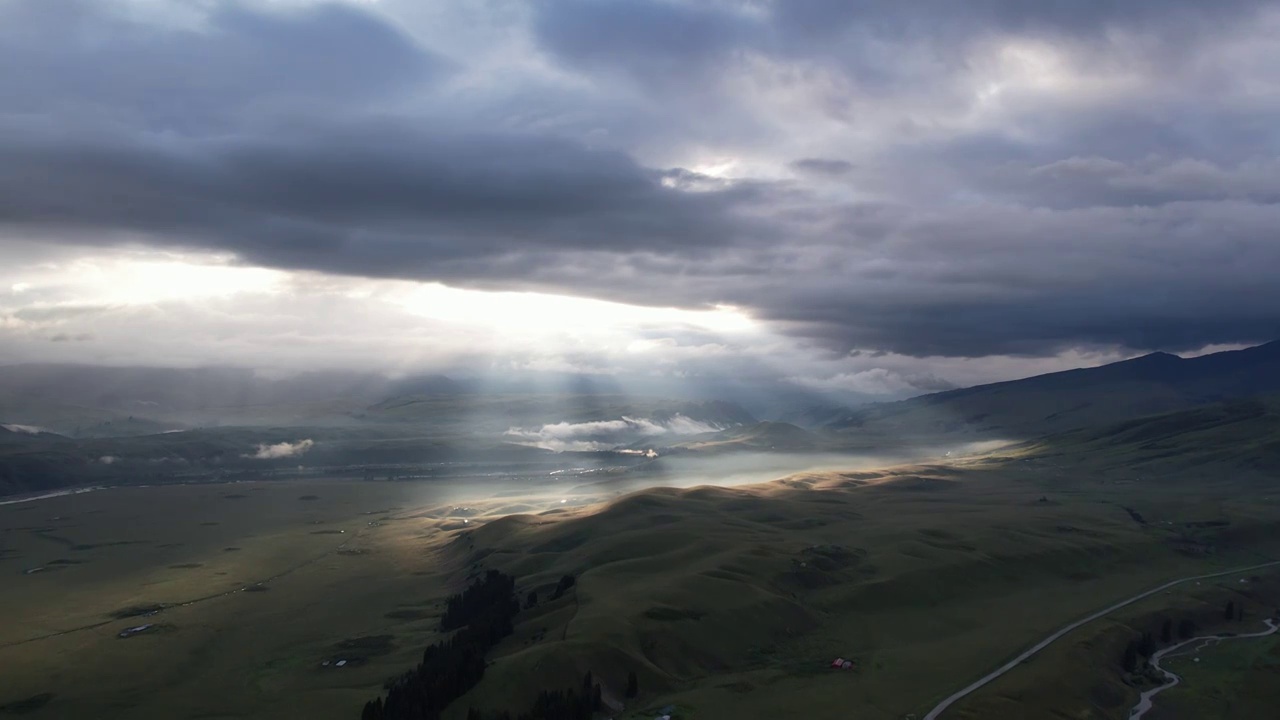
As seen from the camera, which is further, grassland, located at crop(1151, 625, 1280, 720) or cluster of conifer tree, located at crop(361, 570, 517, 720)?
grassland, located at crop(1151, 625, 1280, 720)

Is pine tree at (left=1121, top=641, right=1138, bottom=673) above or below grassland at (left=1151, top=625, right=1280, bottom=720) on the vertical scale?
above

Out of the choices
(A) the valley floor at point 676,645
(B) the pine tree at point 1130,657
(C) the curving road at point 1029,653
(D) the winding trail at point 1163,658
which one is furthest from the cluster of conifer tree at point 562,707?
(B) the pine tree at point 1130,657

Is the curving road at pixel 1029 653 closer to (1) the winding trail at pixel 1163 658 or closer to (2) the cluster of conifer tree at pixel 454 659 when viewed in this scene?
(1) the winding trail at pixel 1163 658

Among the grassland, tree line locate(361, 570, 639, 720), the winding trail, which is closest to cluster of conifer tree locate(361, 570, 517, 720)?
tree line locate(361, 570, 639, 720)

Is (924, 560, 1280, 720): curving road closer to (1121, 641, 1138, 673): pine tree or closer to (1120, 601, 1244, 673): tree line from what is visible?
(1120, 601, 1244, 673): tree line

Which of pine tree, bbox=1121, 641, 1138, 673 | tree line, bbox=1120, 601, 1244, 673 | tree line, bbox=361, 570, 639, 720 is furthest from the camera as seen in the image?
tree line, bbox=1120, 601, 1244, 673

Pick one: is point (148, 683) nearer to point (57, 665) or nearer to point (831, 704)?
point (57, 665)

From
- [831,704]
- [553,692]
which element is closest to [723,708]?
[831,704]

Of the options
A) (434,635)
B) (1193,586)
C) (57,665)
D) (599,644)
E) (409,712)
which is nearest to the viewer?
(409,712)
